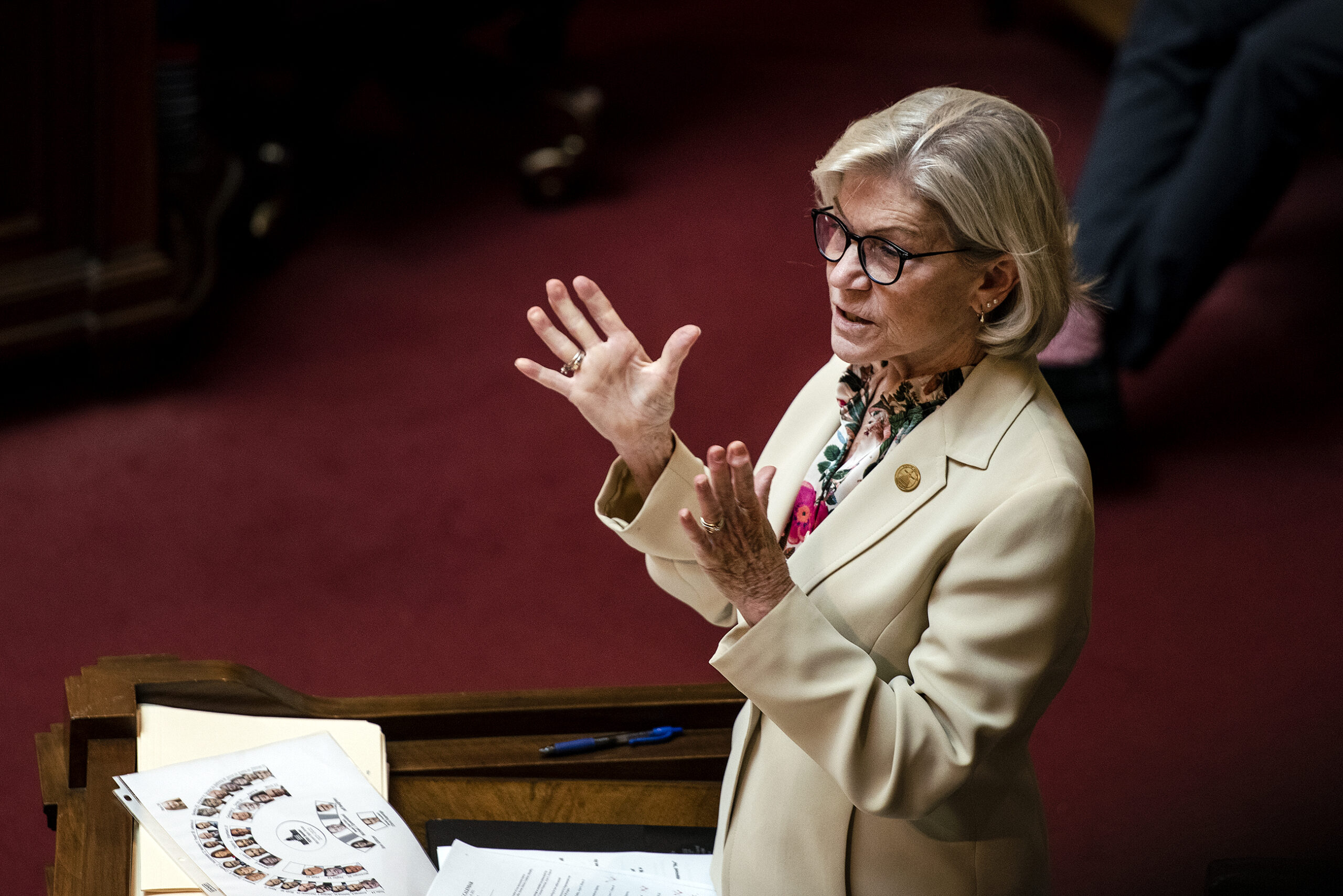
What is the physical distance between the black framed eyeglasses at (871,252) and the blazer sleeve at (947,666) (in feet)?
0.86

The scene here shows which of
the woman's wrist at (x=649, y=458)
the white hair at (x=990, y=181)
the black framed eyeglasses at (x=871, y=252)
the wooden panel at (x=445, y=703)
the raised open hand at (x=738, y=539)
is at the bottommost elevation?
the wooden panel at (x=445, y=703)

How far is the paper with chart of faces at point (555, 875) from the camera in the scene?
4.75 ft

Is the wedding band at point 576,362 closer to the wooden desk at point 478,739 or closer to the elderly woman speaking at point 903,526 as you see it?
the elderly woman speaking at point 903,526

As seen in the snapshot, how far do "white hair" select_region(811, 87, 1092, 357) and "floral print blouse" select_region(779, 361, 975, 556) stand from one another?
0.10 meters

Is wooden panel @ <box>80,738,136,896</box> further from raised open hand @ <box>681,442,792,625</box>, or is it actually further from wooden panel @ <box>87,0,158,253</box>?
wooden panel @ <box>87,0,158,253</box>

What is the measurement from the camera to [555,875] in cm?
149

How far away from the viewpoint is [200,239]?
384 centimetres

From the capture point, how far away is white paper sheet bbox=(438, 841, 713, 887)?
4.96 ft

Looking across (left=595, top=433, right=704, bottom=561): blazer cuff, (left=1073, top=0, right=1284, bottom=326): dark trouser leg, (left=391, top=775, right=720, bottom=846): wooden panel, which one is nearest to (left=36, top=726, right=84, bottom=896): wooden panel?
(left=391, top=775, right=720, bottom=846): wooden panel

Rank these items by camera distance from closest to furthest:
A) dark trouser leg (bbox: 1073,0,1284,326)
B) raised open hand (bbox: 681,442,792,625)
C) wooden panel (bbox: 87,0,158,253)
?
raised open hand (bbox: 681,442,792,625)
wooden panel (bbox: 87,0,158,253)
dark trouser leg (bbox: 1073,0,1284,326)

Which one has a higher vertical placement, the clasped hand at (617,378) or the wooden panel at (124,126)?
the clasped hand at (617,378)

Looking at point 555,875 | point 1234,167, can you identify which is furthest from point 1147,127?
point 555,875

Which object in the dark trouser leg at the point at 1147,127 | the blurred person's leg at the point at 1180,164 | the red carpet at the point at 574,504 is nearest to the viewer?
the red carpet at the point at 574,504

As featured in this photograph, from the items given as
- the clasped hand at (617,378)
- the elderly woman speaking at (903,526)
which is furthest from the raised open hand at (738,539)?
the clasped hand at (617,378)
